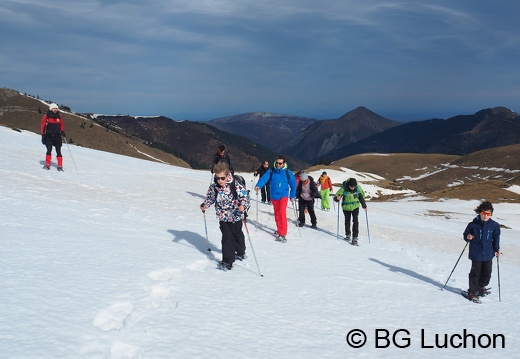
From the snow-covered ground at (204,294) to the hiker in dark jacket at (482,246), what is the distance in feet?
1.50

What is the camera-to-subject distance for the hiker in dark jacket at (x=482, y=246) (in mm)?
9086

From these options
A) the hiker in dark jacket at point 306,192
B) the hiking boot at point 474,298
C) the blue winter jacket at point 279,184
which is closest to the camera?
the hiking boot at point 474,298

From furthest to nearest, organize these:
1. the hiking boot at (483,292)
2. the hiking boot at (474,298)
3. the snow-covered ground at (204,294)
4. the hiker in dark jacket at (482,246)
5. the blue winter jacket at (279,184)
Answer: the blue winter jacket at (279,184)
the hiking boot at (483,292)
the hiker in dark jacket at (482,246)
the hiking boot at (474,298)
the snow-covered ground at (204,294)

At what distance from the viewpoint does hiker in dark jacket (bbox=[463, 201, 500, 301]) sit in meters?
9.09

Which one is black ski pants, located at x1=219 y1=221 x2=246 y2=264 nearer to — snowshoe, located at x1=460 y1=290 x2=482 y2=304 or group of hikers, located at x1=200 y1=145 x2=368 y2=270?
group of hikers, located at x1=200 y1=145 x2=368 y2=270

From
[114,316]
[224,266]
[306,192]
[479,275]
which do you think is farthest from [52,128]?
[479,275]

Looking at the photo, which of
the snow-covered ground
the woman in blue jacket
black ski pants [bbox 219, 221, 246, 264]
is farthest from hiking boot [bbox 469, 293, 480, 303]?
the woman in blue jacket

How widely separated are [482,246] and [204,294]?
640 centimetres

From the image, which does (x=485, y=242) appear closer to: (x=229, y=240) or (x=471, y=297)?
(x=471, y=297)

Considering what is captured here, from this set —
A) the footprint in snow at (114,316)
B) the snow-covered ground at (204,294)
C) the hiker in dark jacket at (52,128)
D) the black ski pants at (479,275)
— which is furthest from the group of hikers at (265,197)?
the hiker in dark jacket at (52,128)

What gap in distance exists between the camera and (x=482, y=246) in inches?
359

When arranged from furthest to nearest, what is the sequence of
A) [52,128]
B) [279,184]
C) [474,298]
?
[52,128], [279,184], [474,298]

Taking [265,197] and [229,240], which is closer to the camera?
[229,240]

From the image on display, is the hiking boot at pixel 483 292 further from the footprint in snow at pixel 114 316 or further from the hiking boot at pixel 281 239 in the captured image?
the footprint in snow at pixel 114 316
